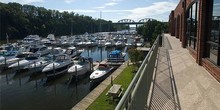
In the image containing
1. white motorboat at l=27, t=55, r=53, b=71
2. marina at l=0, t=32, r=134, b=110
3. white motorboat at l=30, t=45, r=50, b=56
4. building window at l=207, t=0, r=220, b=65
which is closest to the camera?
building window at l=207, t=0, r=220, b=65

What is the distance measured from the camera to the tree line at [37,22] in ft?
330

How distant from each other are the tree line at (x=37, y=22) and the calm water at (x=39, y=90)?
62.6 m

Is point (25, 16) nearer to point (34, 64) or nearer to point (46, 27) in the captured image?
point (46, 27)

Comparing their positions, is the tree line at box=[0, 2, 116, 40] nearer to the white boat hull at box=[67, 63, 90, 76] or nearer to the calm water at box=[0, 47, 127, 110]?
the calm water at box=[0, 47, 127, 110]

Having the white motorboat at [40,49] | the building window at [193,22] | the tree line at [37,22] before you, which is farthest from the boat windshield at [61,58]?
the tree line at [37,22]

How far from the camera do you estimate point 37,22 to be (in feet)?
391

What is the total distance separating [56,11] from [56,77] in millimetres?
109145

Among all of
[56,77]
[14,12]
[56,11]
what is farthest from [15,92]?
[56,11]

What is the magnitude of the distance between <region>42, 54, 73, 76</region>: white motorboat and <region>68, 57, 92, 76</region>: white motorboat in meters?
2.71

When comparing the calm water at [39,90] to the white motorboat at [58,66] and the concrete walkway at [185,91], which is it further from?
the concrete walkway at [185,91]

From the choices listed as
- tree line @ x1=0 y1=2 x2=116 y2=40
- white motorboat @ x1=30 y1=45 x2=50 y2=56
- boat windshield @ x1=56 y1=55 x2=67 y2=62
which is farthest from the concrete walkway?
tree line @ x1=0 y1=2 x2=116 y2=40

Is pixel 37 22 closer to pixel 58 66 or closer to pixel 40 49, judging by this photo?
pixel 40 49

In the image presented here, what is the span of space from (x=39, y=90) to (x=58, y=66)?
26.1 ft

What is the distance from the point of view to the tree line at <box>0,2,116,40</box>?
3959 inches
